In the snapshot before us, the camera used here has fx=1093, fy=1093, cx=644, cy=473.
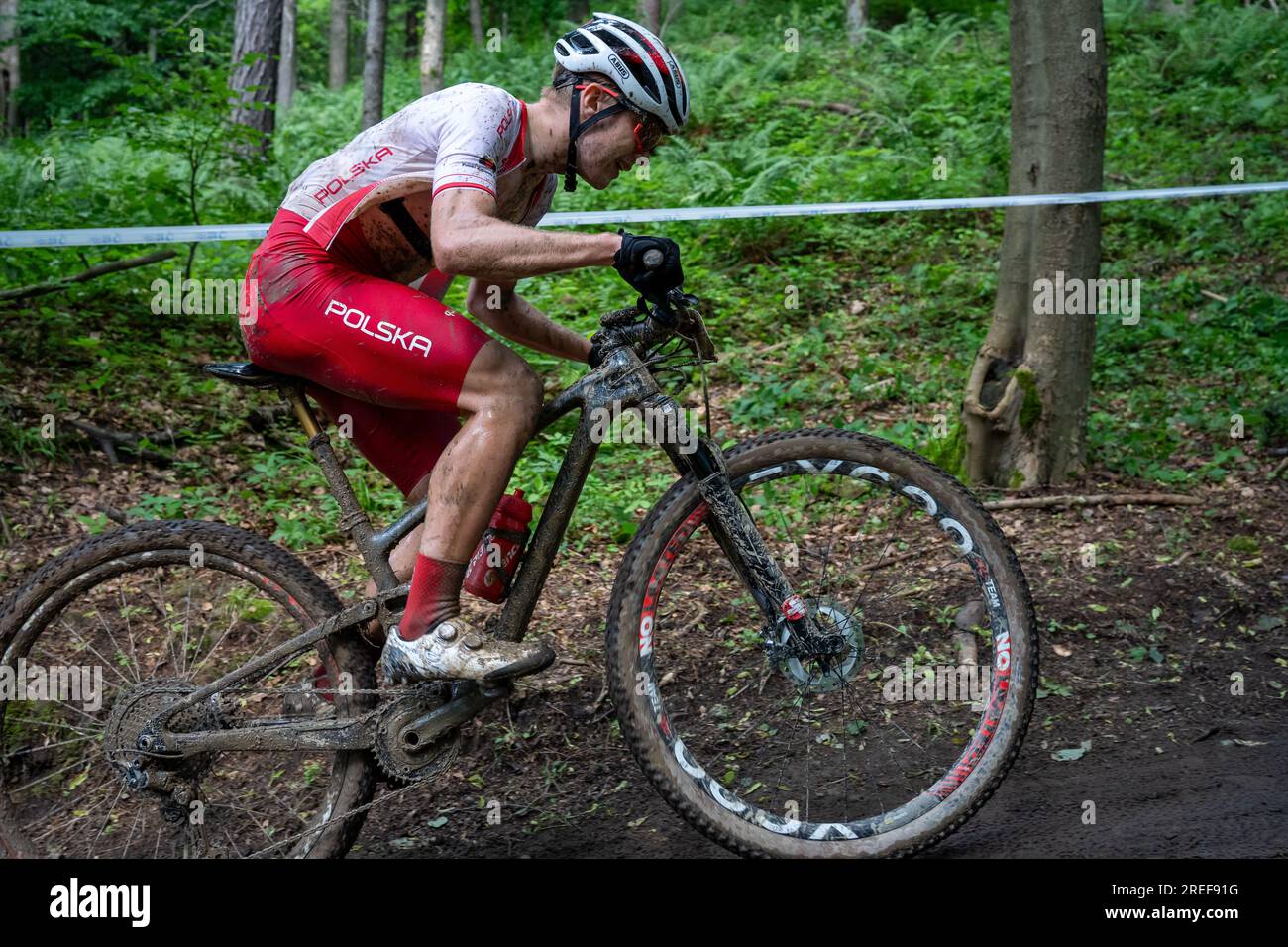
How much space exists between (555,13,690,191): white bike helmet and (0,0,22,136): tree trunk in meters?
19.1

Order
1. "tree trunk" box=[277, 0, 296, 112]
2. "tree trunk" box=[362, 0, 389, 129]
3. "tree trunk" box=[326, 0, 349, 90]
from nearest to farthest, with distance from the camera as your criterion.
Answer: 1. "tree trunk" box=[362, 0, 389, 129]
2. "tree trunk" box=[326, 0, 349, 90]
3. "tree trunk" box=[277, 0, 296, 112]

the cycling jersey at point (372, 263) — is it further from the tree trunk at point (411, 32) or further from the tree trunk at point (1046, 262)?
the tree trunk at point (411, 32)

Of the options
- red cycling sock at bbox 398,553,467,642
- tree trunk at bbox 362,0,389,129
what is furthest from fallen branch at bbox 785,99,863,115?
red cycling sock at bbox 398,553,467,642

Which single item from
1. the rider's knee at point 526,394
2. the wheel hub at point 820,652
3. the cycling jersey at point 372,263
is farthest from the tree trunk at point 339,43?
the wheel hub at point 820,652

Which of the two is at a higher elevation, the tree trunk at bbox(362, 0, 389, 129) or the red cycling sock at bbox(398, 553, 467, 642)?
the tree trunk at bbox(362, 0, 389, 129)

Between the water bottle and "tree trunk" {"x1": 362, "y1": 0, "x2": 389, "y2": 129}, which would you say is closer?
the water bottle

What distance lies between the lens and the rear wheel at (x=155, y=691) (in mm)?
3387

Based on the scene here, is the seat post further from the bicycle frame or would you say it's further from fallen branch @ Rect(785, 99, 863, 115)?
fallen branch @ Rect(785, 99, 863, 115)

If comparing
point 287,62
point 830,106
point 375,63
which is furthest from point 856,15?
point 287,62

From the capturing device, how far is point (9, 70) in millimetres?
21719

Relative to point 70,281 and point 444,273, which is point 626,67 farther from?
point 70,281

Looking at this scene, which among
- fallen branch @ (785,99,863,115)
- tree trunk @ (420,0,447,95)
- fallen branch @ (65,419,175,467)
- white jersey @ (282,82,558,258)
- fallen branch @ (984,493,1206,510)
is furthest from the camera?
tree trunk @ (420,0,447,95)

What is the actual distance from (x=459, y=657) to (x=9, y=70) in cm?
2372

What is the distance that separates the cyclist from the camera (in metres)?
3.15
